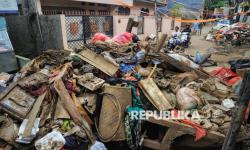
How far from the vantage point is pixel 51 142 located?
2.99m

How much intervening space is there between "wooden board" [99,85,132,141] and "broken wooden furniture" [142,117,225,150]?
458 mm

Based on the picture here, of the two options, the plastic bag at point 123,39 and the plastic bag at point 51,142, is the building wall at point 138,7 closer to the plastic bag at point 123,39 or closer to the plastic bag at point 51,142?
the plastic bag at point 123,39

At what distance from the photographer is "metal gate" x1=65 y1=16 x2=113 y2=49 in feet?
26.1

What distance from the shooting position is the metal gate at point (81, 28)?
7965 mm

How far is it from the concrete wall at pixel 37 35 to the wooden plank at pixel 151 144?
5543mm

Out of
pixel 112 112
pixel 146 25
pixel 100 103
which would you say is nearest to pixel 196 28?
pixel 146 25

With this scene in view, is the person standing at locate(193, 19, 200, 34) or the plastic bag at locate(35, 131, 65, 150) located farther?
the person standing at locate(193, 19, 200, 34)

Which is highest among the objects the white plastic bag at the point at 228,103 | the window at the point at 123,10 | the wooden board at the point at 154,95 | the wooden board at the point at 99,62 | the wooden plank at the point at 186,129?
the window at the point at 123,10

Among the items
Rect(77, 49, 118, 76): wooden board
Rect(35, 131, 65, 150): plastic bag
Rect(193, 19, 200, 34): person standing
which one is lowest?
Rect(35, 131, 65, 150): plastic bag

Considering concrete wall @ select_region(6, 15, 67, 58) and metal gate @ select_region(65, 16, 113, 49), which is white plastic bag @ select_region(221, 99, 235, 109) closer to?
concrete wall @ select_region(6, 15, 67, 58)

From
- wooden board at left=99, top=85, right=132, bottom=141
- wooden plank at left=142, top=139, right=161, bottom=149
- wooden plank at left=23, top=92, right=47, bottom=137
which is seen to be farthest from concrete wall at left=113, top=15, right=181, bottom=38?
wooden plank at left=142, top=139, right=161, bottom=149

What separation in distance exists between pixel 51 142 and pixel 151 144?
1.56 metres

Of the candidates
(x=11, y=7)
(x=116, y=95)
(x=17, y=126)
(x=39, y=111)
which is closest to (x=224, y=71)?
(x=116, y=95)

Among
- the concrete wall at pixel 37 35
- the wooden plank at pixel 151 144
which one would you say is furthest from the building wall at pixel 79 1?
the wooden plank at pixel 151 144
